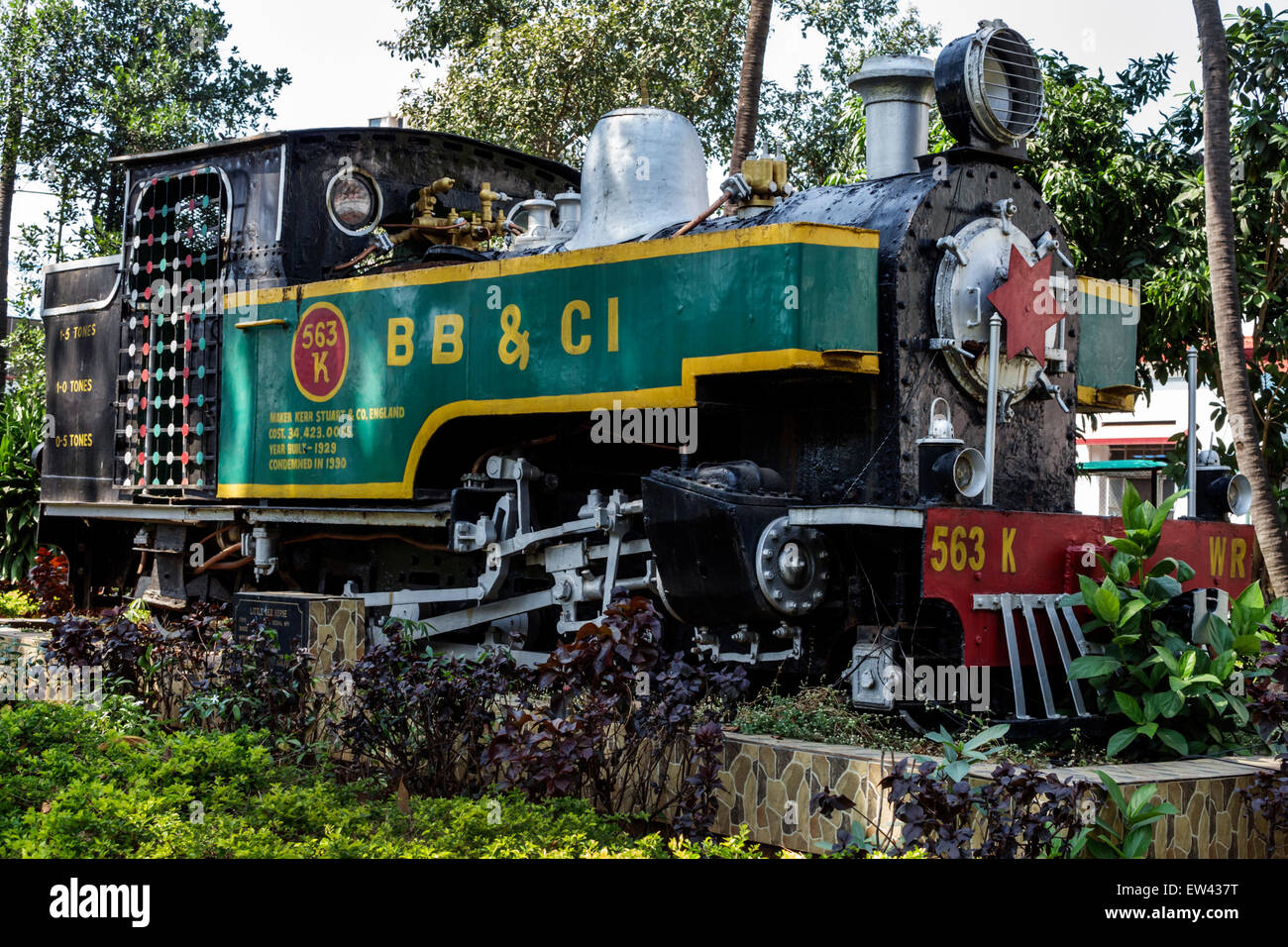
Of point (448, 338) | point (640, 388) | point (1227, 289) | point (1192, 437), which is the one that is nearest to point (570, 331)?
point (640, 388)

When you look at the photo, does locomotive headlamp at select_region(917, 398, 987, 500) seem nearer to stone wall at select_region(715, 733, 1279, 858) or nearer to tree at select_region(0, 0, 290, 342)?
stone wall at select_region(715, 733, 1279, 858)

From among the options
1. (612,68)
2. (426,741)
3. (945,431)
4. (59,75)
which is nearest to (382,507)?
(426,741)

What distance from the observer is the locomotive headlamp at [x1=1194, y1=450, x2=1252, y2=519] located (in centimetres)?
671

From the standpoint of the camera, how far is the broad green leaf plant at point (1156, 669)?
523cm

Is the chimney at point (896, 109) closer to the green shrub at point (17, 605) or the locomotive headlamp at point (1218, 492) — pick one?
the locomotive headlamp at point (1218, 492)

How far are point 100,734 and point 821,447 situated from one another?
3.20 meters

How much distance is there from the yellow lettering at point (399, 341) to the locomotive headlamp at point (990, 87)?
9.19ft

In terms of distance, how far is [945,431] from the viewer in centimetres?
569

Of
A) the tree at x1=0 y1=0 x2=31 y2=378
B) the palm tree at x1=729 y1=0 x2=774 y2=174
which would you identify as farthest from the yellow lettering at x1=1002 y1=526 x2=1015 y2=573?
the tree at x1=0 y1=0 x2=31 y2=378

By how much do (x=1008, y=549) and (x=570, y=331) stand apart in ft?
7.15

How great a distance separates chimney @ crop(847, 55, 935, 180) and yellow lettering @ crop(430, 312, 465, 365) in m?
2.09

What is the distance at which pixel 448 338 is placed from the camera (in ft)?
22.9

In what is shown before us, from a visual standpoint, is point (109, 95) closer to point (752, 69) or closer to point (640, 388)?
point (752, 69)

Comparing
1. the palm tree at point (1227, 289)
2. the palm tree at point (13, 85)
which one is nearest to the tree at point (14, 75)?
the palm tree at point (13, 85)
